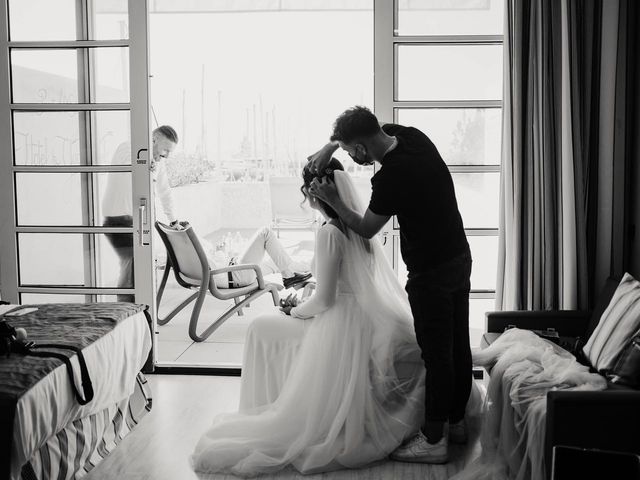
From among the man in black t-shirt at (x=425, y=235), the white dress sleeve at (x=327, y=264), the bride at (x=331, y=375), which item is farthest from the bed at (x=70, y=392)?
the man in black t-shirt at (x=425, y=235)

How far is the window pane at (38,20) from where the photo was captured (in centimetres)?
431

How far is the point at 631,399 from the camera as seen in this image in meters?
2.37

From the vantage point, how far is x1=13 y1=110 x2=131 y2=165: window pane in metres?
4.30

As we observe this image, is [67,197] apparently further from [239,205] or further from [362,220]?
[239,205]

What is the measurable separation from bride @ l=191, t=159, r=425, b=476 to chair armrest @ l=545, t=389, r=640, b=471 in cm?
90

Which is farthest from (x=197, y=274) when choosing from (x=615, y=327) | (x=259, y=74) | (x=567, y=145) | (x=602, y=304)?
(x=259, y=74)

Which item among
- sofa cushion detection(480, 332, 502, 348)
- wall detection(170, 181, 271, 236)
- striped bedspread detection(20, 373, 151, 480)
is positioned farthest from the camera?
wall detection(170, 181, 271, 236)

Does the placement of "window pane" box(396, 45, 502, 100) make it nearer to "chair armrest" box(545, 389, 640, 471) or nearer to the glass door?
the glass door

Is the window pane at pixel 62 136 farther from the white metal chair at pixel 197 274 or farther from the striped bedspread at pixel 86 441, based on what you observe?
the striped bedspread at pixel 86 441

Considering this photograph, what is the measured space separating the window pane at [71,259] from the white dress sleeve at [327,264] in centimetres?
164

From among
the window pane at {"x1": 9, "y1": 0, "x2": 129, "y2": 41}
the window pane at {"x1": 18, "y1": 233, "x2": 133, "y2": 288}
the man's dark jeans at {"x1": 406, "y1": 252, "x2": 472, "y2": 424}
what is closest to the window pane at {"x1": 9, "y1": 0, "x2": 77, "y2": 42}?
the window pane at {"x1": 9, "y1": 0, "x2": 129, "y2": 41}

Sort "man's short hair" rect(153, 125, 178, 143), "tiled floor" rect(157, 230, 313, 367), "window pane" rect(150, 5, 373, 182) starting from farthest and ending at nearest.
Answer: "window pane" rect(150, 5, 373, 182), "man's short hair" rect(153, 125, 178, 143), "tiled floor" rect(157, 230, 313, 367)

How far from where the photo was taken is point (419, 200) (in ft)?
9.89

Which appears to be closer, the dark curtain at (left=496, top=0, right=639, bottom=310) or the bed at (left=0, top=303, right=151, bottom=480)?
the bed at (left=0, top=303, right=151, bottom=480)
